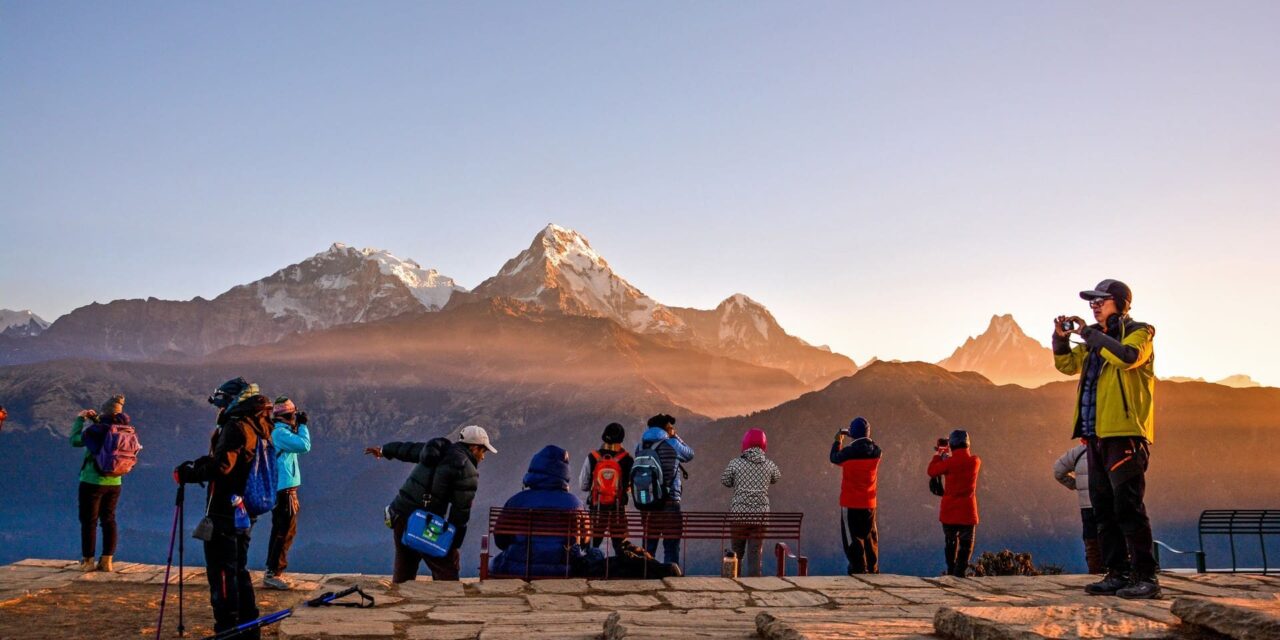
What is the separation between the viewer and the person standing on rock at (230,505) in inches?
287

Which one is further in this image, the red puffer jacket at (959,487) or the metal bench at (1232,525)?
the red puffer jacket at (959,487)

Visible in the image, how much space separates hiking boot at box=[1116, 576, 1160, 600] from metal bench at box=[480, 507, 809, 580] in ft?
10.4

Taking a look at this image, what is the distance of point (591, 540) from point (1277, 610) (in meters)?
7.11

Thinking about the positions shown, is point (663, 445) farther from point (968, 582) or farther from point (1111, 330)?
point (1111, 330)

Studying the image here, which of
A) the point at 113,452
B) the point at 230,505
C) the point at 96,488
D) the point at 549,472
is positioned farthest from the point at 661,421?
the point at 96,488

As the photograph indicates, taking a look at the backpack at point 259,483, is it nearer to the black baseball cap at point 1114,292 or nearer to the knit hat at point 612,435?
the knit hat at point 612,435

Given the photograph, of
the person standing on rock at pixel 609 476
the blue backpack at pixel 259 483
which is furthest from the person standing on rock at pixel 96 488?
the person standing on rock at pixel 609 476

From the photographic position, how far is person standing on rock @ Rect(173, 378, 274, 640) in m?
7.30

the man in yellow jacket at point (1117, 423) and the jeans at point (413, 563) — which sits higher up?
the man in yellow jacket at point (1117, 423)

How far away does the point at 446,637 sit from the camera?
6297 mm

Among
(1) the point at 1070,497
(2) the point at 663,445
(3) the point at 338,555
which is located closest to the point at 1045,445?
(1) the point at 1070,497

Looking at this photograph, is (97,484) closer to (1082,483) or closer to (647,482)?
(647,482)

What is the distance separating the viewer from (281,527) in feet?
35.3

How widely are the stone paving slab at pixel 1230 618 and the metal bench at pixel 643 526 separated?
5090 millimetres
